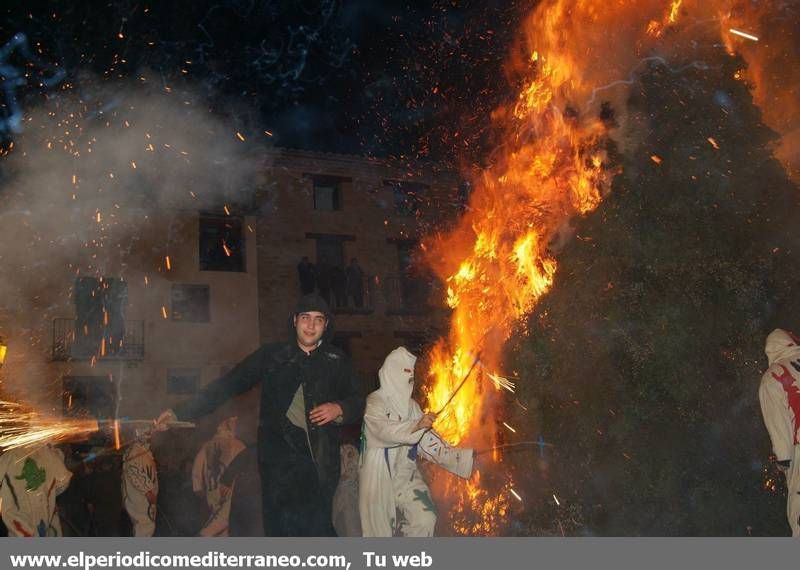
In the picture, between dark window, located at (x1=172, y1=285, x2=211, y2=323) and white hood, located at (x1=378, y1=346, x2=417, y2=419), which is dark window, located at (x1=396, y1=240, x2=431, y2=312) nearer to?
dark window, located at (x1=172, y1=285, x2=211, y2=323)

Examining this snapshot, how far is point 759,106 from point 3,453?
8.32m

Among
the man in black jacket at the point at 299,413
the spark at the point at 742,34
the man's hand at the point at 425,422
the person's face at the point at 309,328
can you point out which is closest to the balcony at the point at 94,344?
the man in black jacket at the point at 299,413

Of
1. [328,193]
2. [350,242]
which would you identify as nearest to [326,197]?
[328,193]

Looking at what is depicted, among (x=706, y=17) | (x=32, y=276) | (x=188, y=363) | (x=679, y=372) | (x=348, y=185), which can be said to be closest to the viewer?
(x=679, y=372)

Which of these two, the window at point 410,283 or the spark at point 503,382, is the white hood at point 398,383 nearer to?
the spark at point 503,382

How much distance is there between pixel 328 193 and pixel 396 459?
663 inches

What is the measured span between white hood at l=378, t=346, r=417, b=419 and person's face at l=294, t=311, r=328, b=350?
2.03 feet

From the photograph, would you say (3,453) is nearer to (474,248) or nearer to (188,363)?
(474,248)

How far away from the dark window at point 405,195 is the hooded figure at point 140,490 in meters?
14.4

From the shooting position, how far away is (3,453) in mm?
6574

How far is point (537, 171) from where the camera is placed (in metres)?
7.69

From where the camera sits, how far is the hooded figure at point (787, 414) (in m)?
4.67

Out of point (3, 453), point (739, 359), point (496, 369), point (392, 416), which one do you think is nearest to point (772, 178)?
point (739, 359)

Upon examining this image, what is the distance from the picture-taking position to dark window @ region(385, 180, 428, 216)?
71.8 feet
